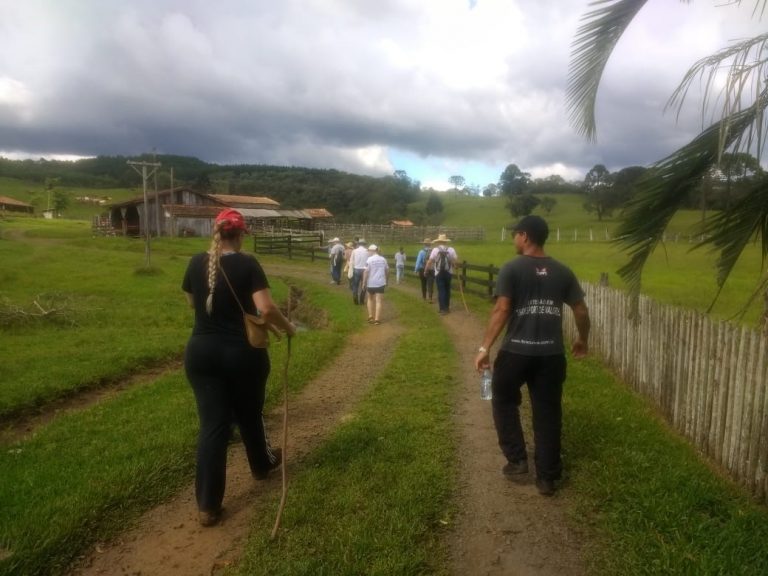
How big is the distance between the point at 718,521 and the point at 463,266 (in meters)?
12.5

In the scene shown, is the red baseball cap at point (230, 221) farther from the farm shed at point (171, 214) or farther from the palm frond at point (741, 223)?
the farm shed at point (171, 214)

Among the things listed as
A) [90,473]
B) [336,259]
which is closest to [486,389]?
[90,473]

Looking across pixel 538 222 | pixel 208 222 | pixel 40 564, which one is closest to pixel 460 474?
pixel 538 222

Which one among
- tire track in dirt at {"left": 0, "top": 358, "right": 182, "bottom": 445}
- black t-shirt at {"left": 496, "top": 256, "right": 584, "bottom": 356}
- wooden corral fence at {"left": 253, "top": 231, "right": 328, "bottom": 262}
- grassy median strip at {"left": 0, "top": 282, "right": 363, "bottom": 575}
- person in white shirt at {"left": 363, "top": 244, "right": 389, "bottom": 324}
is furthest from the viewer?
wooden corral fence at {"left": 253, "top": 231, "right": 328, "bottom": 262}

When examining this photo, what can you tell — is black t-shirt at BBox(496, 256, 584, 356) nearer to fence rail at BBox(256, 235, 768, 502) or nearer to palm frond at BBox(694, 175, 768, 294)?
palm frond at BBox(694, 175, 768, 294)

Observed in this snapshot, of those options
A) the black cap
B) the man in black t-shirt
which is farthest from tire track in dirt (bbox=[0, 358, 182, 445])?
the black cap

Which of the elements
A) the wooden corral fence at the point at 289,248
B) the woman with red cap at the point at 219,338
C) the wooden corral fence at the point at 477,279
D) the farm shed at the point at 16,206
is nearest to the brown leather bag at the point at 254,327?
the woman with red cap at the point at 219,338

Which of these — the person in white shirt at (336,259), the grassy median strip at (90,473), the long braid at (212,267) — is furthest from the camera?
the person in white shirt at (336,259)

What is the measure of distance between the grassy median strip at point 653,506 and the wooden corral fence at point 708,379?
0.20 m

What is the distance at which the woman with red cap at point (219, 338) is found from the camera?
134 inches

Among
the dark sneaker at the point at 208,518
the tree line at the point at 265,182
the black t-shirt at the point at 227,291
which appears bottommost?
the dark sneaker at the point at 208,518

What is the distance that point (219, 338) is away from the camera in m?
3.45

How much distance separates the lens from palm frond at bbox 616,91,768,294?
11.5 feet

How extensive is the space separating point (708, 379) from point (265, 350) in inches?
144
